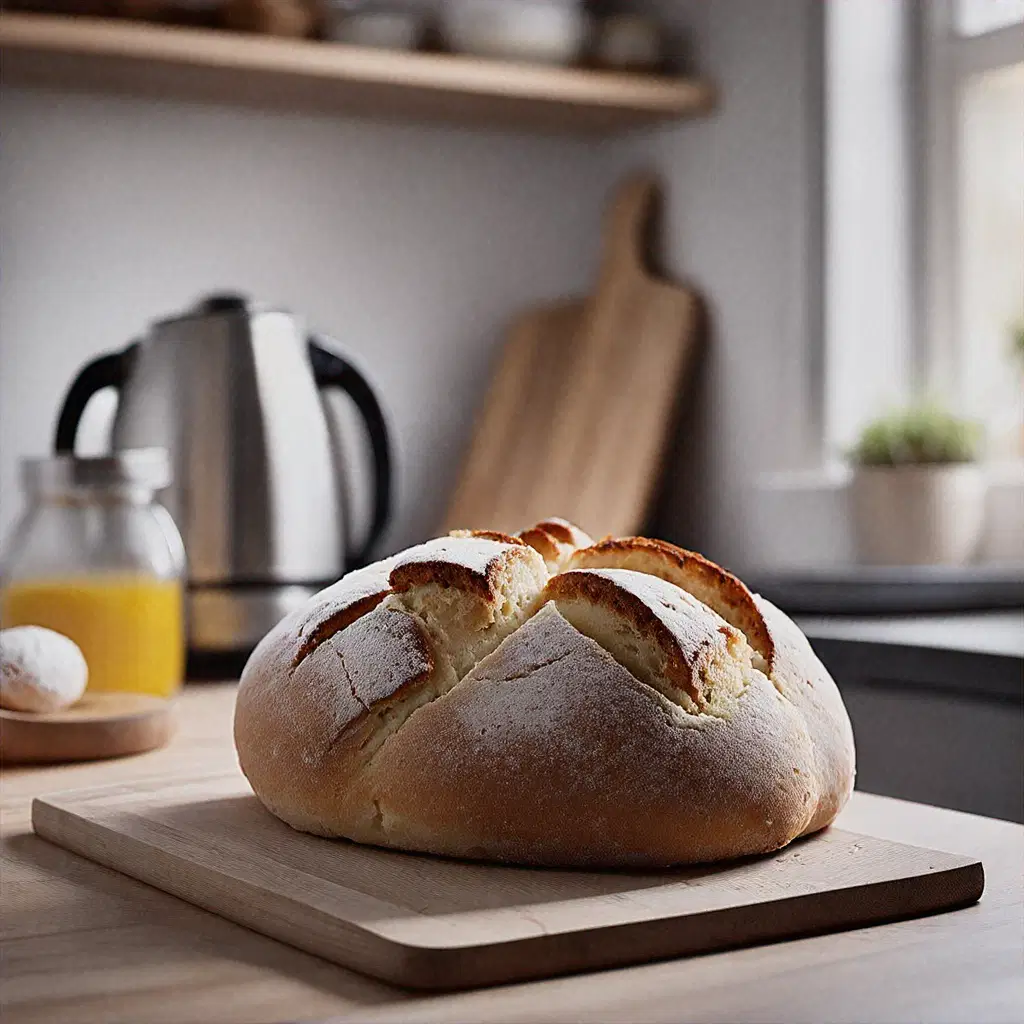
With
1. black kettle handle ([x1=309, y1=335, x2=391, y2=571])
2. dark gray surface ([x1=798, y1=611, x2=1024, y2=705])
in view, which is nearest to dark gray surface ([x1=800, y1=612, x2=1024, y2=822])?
dark gray surface ([x1=798, y1=611, x2=1024, y2=705])

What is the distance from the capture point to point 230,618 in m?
1.50

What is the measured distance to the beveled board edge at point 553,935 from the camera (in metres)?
0.55

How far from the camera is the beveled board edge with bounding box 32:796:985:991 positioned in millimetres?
548

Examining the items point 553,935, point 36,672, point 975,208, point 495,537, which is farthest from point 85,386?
point 975,208

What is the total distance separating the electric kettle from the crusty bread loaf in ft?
2.29

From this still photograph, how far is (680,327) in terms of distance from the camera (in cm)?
254

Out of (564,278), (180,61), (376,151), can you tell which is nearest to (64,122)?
(180,61)

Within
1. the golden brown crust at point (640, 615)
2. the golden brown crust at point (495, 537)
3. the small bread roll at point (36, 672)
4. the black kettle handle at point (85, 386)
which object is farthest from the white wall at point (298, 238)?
the golden brown crust at point (640, 615)

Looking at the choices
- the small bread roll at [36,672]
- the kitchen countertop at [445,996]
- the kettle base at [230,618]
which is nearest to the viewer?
the kitchen countertop at [445,996]

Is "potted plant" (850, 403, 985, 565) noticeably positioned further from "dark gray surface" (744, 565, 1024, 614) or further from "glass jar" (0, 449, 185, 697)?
"glass jar" (0, 449, 185, 697)

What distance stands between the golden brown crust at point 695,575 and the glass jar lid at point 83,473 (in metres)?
0.56

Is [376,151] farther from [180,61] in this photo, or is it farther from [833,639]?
[833,639]

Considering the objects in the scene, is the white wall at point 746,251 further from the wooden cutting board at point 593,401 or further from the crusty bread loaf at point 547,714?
the crusty bread loaf at point 547,714

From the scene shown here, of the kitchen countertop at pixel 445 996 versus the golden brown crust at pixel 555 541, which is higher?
the golden brown crust at pixel 555 541
